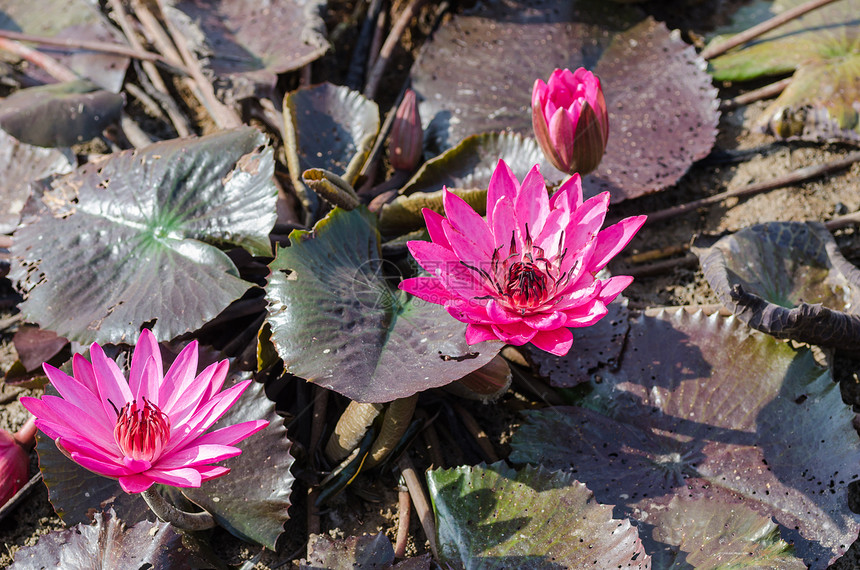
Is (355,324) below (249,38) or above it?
below

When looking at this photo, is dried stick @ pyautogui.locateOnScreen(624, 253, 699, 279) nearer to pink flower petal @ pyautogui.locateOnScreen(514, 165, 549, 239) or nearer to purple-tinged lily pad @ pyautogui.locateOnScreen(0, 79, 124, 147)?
pink flower petal @ pyautogui.locateOnScreen(514, 165, 549, 239)

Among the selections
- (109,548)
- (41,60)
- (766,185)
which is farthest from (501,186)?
(41,60)

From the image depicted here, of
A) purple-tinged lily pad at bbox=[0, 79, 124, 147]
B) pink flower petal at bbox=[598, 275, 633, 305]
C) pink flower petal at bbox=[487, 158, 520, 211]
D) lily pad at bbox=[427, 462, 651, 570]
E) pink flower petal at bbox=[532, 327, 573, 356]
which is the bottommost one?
lily pad at bbox=[427, 462, 651, 570]

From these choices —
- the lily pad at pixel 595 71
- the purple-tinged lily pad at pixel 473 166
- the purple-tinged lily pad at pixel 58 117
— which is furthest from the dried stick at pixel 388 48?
the purple-tinged lily pad at pixel 58 117

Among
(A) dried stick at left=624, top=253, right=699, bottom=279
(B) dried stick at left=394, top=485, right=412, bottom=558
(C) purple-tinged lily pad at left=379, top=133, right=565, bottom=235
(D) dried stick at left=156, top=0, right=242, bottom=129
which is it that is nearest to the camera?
(B) dried stick at left=394, top=485, right=412, bottom=558

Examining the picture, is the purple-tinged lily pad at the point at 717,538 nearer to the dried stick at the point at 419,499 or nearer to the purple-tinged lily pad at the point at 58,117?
the dried stick at the point at 419,499

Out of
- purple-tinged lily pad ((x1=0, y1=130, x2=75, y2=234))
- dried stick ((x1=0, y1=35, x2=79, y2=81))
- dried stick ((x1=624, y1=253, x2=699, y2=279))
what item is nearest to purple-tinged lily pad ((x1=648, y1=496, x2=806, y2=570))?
dried stick ((x1=624, y1=253, x2=699, y2=279))

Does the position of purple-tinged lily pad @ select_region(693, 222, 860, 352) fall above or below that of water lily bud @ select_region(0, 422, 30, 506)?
above

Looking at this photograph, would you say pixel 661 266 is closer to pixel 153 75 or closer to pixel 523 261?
pixel 523 261
